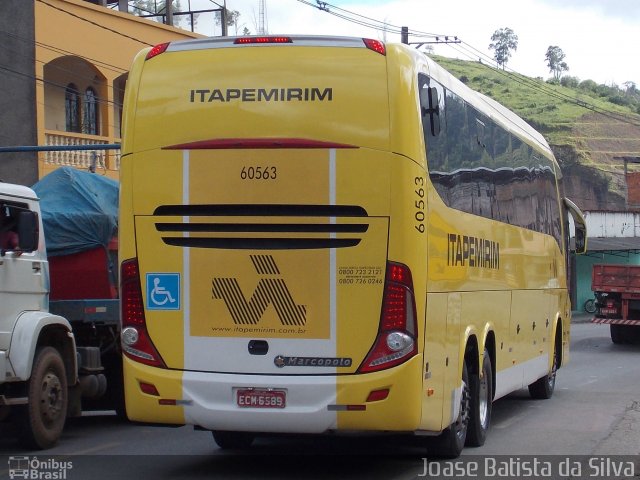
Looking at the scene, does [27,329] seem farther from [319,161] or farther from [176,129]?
[319,161]

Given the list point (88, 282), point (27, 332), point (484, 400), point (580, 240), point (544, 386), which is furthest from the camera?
point (580, 240)

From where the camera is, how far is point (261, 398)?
331 inches

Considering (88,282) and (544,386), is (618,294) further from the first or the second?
(88,282)

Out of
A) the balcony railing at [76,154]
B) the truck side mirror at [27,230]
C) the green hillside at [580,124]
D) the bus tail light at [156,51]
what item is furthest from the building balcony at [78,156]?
the green hillside at [580,124]

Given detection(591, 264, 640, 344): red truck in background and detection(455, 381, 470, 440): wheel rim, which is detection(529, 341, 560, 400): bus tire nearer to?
Result: detection(455, 381, 470, 440): wheel rim

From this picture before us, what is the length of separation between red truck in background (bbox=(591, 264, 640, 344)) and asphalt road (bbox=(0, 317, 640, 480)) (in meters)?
13.5

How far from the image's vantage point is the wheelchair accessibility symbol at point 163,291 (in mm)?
8719

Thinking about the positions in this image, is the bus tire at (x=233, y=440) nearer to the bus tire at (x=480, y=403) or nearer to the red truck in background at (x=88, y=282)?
the red truck in background at (x=88, y=282)

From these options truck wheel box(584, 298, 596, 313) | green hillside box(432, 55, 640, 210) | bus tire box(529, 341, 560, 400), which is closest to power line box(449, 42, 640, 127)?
green hillside box(432, 55, 640, 210)

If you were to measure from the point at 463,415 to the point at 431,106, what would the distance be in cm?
312

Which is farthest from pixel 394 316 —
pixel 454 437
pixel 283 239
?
pixel 454 437

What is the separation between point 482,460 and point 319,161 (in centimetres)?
363

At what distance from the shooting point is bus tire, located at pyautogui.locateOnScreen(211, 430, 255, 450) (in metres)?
10.7

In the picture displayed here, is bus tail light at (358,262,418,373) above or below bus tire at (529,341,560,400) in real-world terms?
above
